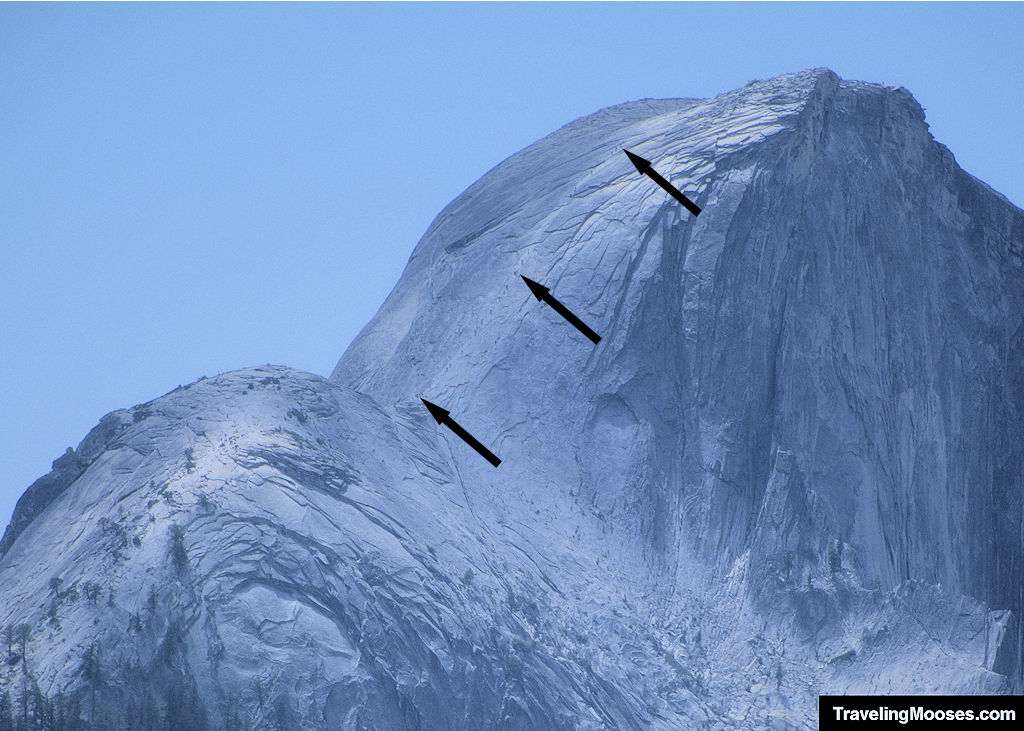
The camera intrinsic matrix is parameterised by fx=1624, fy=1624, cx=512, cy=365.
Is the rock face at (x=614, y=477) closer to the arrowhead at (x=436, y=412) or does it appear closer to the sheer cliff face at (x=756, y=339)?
the sheer cliff face at (x=756, y=339)

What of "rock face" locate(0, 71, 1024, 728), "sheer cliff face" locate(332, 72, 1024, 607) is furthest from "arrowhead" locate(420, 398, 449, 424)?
"sheer cliff face" locate(332, 72, 1024, 607)

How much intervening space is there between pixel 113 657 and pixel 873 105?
3089cm

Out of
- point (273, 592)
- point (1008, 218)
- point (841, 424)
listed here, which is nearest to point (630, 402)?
point (841, 424)

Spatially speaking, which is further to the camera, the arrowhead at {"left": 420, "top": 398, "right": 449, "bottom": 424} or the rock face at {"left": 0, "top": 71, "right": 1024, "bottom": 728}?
the arrowhead at {"left": 420, "top": 398, "right": 449, "bottom": 424}

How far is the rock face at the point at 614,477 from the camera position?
37.1 metres

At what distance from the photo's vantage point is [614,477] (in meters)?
45.5

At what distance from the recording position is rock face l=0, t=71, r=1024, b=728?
122 ft

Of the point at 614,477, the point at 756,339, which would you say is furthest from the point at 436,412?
the point at 756,339

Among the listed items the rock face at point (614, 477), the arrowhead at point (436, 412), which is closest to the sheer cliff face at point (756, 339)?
the rock face at point (614, 477)

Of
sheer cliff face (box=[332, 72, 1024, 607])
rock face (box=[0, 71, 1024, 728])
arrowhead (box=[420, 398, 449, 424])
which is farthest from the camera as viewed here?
sheer cliff face (box=[332, 72, 1024, 607])

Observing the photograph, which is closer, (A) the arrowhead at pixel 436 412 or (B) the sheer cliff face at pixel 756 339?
(A) the arrowhead at pixel 436 412

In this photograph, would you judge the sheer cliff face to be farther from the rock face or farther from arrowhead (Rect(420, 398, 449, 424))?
arrowhead (Rect(420, 398, 449, 424))

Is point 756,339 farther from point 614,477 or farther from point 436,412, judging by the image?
point 436,412

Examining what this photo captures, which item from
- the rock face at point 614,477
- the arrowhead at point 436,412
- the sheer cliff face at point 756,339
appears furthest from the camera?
the sheer cliff face at point 756,339
